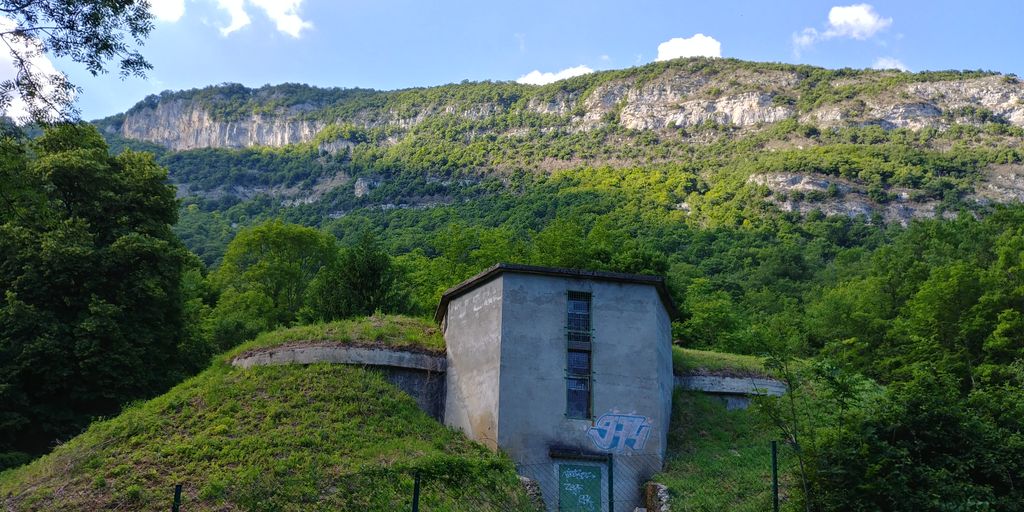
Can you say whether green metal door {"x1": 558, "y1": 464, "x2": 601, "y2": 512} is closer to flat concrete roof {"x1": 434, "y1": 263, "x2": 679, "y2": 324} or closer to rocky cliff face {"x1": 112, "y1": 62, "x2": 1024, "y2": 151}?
flat concrete roof {"x1": 434, "y1": 263, "x2": 679, "y2": 324}

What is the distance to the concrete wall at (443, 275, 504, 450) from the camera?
22.1 m

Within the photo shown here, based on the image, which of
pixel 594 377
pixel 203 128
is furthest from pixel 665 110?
pixel 594 377

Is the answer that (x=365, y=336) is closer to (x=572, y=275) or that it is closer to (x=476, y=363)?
(x=476, y=363)

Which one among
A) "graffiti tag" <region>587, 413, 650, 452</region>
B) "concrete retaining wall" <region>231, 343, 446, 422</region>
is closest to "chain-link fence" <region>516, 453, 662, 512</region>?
"graffiti tag" <region>587, 413, 650, 452</region>

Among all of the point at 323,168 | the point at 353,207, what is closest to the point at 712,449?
the point at 353,207

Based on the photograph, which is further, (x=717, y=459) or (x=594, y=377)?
(x=717, y=459)

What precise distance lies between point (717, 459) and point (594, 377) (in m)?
3.87

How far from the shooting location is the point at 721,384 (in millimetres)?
26359

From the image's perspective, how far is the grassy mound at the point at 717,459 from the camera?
17938 mm

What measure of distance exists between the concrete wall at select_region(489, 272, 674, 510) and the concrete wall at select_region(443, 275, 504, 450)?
0.97 feet

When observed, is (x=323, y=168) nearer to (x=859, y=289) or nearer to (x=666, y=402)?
(x=859, y=289)

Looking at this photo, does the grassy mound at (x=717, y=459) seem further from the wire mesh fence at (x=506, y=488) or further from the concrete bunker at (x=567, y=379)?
the concrete bunker at (x=567, y=379)

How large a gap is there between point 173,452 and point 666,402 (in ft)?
41.5

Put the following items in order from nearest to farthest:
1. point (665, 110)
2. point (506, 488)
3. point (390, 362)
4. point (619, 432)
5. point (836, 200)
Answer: point (506, 488) < point (619, 432) < point (390, 362) < point (836, 200) < point (665, 110)
